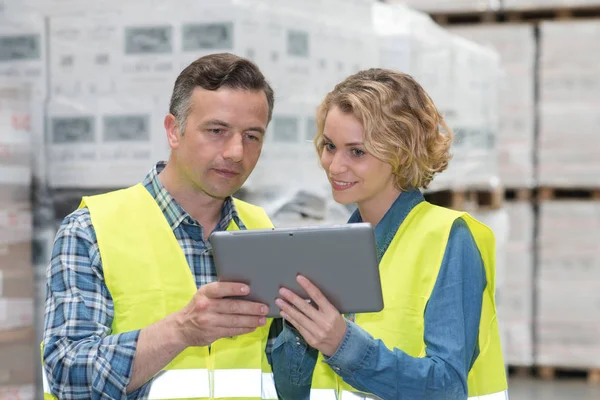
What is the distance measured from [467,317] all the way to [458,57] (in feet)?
11.6

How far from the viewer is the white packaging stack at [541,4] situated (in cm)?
676

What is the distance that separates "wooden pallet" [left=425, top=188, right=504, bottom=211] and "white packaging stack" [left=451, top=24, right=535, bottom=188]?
112 centimetres

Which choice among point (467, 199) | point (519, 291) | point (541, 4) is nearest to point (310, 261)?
point (467, 199)

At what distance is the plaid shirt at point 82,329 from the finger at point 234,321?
23 centimetres

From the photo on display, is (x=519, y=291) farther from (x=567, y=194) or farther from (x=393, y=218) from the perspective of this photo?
(x=393, y=218)

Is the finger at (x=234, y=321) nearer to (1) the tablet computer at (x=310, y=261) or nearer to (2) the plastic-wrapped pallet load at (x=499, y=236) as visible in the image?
(1) the tablet computer at (x=310, y=261)

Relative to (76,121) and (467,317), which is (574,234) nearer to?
(76,121)

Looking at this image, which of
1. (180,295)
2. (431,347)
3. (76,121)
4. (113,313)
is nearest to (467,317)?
(431,347)

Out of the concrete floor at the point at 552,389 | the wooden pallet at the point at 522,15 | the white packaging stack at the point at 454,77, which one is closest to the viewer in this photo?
the white packaging stack at the point at 454,77

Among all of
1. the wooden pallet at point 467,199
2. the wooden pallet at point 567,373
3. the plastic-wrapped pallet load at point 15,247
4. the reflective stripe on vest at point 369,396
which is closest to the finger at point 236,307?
the reflective stripe on vest at point 369,396

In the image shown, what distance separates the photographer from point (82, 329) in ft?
6.48

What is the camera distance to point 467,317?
1.92 metres

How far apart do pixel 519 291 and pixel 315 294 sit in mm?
5308

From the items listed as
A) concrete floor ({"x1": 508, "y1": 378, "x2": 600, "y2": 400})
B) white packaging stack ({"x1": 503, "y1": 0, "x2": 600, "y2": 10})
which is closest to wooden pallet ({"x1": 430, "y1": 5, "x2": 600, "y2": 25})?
white packaging stack ({"x1": 503, "y1": 0, "x2": 600, "y2": 10})
